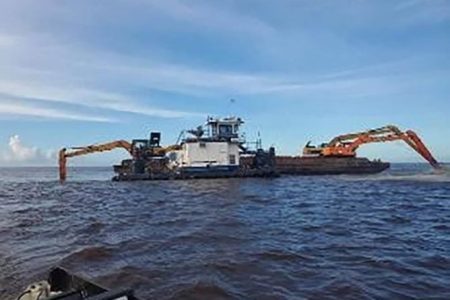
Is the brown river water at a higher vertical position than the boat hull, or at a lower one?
lower

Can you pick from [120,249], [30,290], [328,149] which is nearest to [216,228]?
[120,249]

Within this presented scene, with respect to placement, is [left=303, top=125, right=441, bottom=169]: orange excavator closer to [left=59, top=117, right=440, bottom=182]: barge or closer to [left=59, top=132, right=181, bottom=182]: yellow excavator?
[left=59, top=117, right=440, bottom=182]: barge

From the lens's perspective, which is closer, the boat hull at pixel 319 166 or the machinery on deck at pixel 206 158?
the machinery on deck at pixel 206 158

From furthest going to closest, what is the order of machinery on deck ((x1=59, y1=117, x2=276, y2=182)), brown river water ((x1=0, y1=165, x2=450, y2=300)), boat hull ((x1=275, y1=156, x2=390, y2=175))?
boat hull ((x1=275, y1=156, x2=390, y2=175)), machinery on deck ((x1=59, y1=117, x2=276, y2=182)), brown river water ((x1=0, y1=165, x2=450, y2=300))

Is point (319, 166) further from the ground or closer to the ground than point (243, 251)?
further from the ground

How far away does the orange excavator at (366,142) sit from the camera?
58.1m

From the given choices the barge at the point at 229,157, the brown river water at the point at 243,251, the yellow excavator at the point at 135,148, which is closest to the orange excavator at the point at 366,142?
the barge at the point at 229,157

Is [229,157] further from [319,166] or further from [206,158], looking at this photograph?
[319,166]

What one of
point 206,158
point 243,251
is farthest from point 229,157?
point 243,251

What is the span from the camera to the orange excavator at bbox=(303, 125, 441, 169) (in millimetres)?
58094

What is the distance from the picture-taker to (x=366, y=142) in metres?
60.4

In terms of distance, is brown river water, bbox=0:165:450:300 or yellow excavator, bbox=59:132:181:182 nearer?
brown river water, bbox=0:165:450:300

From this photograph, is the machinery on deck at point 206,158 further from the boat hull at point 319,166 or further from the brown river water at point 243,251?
the brown river water at point 243,251

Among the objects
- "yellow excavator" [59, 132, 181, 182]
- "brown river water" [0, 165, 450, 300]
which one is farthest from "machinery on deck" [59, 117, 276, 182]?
"brown river water" [0, 165, 450, 300]
